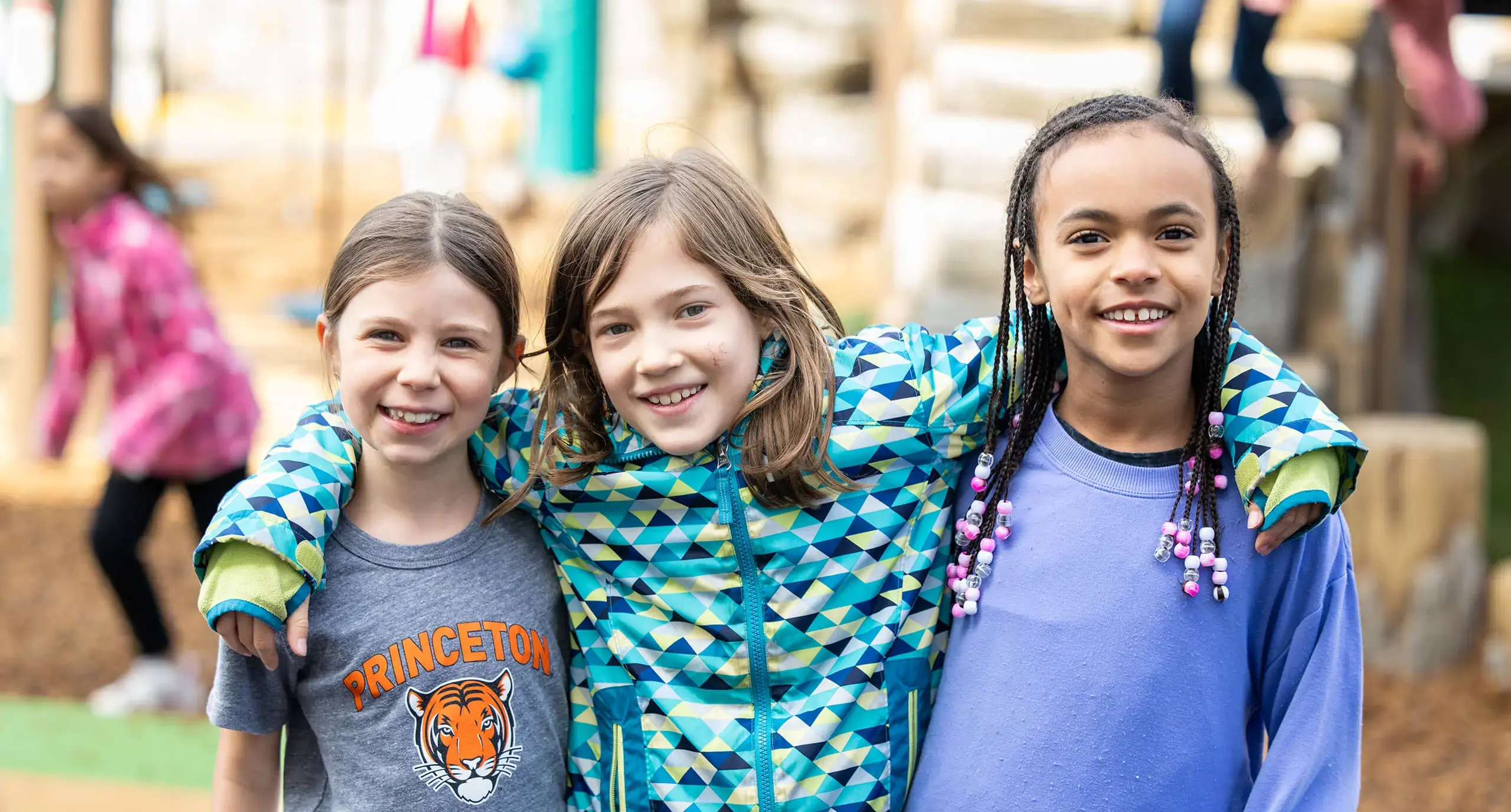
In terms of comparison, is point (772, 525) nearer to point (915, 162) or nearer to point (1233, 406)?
point (1233, 406)

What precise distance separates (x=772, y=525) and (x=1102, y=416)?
1.40ft

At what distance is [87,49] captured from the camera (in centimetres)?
602

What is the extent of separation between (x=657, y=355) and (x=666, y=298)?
0.08 m

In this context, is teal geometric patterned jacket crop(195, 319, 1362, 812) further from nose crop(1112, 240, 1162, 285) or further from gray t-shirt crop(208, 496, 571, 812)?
nose crop(1112, 240, 1162, 285)

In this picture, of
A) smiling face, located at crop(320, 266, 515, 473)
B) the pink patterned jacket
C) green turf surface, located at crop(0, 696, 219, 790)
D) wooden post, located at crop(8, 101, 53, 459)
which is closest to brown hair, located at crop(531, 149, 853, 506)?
smiling face, located at crop(320, 266, 515, 473)

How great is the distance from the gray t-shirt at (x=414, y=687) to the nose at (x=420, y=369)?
0.72 ft

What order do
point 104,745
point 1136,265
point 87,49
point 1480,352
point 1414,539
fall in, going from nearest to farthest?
point 1136,265, point 104,745, point 1414,539, point 87,49, point 1480,352

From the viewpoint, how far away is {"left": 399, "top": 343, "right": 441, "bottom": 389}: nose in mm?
1702

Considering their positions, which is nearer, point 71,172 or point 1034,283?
point 1034,283

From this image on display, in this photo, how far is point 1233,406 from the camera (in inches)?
64.7

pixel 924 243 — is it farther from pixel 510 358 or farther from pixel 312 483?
pixel 312 483

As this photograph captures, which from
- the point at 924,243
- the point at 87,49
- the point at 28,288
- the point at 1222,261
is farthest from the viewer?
the point at 28,288

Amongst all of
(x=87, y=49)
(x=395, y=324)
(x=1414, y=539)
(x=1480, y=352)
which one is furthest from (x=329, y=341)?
(x=1480, y=352)

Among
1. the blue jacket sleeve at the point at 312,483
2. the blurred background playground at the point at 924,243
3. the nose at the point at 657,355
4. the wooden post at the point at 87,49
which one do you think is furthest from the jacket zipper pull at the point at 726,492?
the wooden post at the point at 87,49
